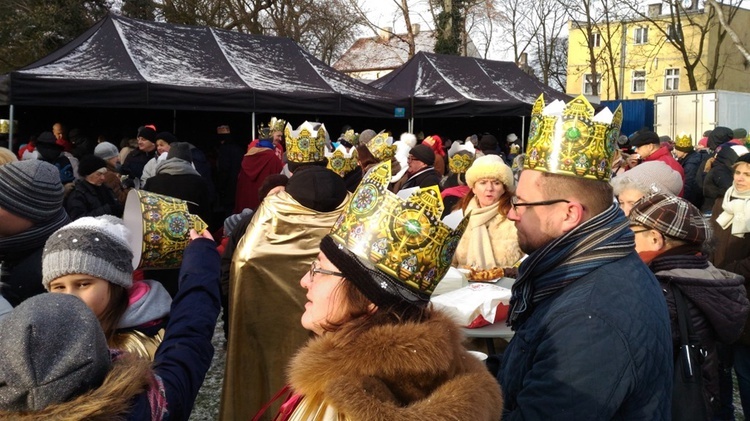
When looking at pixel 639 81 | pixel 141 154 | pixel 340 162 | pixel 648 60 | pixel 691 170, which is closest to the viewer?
pixel 340 162

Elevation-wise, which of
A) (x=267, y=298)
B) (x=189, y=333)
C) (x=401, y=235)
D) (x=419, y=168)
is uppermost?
(x=419, y=168)

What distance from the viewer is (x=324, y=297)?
178 centimetres

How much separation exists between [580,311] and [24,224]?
2.20 m

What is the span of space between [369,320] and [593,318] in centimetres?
61

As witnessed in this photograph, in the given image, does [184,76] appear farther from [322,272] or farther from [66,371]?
[66,371]

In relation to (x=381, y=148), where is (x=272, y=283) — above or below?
below

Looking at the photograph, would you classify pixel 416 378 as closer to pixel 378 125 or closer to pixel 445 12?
pixel 378 125

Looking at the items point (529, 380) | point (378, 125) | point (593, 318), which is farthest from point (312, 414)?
point (378, 125)

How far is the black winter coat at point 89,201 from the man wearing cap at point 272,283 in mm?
1887

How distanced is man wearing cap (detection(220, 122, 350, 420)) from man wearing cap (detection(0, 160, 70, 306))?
1.49 metres

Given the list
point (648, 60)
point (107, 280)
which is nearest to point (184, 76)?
point (107, 280)

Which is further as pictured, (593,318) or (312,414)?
(593,318)

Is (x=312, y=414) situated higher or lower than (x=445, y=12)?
lower

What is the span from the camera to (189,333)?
2.22 meters
